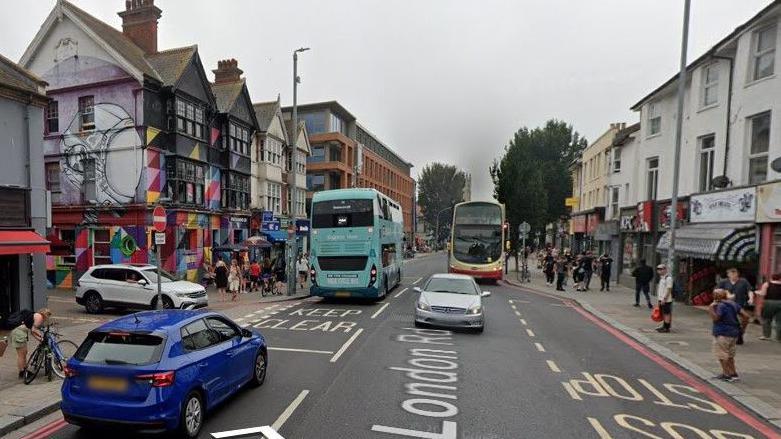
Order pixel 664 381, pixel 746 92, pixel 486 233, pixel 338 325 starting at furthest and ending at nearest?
pixel 486 233
pixel 746 92
pixel 338 325
pixel 664 381

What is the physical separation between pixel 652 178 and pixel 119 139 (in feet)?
86.5

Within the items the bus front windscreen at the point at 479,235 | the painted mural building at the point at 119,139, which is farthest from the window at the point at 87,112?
the bus front windscreen at the point at 479,235

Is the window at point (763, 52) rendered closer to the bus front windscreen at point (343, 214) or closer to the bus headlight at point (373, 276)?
the bus front windscreen at point (343, 214)

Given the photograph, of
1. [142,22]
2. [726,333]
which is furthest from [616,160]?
[142,22]

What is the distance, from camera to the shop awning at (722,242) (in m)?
13.6

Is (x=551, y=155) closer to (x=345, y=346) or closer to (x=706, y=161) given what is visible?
(x=706, y=161)

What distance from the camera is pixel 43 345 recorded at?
755 centimetres

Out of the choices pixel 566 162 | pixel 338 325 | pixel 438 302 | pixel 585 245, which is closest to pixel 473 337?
pixel 438 302

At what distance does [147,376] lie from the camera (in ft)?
16.3

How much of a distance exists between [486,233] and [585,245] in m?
18.5

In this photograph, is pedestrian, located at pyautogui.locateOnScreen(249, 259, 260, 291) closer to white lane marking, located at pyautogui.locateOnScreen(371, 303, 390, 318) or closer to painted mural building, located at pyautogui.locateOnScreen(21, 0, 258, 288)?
painted mural building, located at pyautogui.locateOnScreen(21, 0, 258, 288)

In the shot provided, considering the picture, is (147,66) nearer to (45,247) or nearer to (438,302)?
(45,247)

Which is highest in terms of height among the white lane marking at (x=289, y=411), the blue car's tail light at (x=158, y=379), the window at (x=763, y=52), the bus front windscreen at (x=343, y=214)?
the window at (x=763, y=52)

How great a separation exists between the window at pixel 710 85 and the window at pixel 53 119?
29.6 meters
